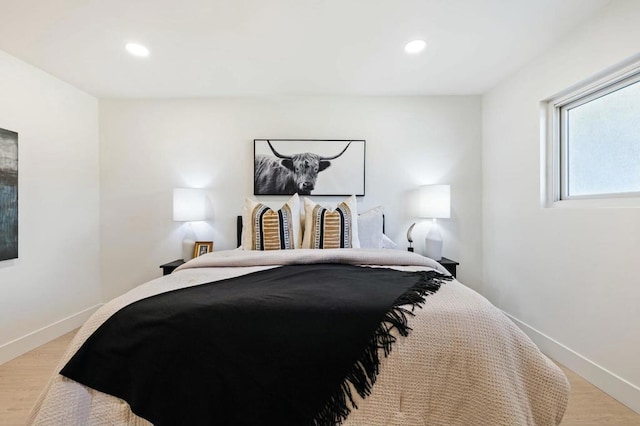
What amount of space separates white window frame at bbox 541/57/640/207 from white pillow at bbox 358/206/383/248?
1336mm

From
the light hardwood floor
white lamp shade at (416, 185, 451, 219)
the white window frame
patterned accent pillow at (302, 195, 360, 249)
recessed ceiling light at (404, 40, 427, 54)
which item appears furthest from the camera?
white lamp shade at (416, 185, 451, 219)

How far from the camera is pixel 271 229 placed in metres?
2.51

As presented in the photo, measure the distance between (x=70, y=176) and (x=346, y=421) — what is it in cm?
322

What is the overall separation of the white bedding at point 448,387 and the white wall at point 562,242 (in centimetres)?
113

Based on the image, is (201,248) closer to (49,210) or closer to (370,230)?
(49,210)

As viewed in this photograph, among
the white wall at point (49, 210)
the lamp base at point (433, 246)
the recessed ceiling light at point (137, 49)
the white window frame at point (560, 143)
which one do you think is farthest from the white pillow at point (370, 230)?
the white wall at point (49, 210)

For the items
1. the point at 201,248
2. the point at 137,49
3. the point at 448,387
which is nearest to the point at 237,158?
the point at 201,248

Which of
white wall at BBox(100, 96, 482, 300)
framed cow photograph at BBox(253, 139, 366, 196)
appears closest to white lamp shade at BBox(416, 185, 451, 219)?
white wall at BBox(100, 96, 482, 300)

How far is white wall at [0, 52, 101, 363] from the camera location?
90.0 inches

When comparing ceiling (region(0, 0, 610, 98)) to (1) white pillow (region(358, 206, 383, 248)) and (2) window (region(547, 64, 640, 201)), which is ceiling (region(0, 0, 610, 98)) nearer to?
(2) window (region(547, 64, 640, 201))

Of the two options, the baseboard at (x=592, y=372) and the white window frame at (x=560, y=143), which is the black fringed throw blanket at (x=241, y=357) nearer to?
the baseboard at (x=592, y=372)

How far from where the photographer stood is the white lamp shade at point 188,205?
2.79 m

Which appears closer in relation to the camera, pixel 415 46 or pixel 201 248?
pixel 415 46

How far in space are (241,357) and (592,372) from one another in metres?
2.24
